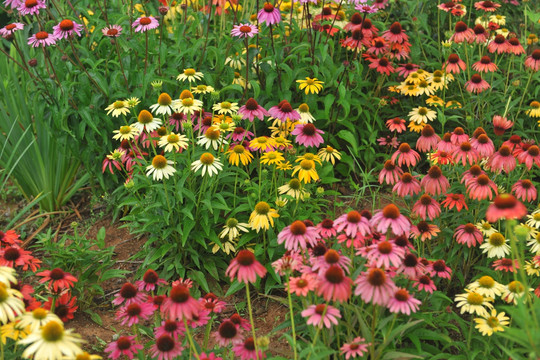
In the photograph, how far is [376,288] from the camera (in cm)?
199

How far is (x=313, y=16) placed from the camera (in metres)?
4.30

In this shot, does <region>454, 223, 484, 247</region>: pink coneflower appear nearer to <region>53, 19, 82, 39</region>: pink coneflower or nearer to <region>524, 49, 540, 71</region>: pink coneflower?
<region>524, 49, 540, 71</region>: pink coneflower

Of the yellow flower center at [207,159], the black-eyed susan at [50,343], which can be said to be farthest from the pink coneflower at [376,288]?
the yellow flower center at [207,159]

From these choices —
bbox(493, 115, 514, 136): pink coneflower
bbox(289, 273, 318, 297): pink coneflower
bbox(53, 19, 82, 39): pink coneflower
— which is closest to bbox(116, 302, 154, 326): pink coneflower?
bbox(289, 273, 318, 297): pink coneflower

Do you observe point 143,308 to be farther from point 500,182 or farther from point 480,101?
point 480,101

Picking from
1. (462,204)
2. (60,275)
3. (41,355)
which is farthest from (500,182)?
(41,355)

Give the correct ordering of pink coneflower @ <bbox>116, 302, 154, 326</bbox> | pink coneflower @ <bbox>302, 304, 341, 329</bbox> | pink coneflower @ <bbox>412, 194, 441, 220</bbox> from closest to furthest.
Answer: pink coneflower @ <bbox>302, 304, 341, 329</bbox>, pink coneflower @ <bbox>116, 302, 154, 326</bbox>, pink coneflower @ <bbox>412, 194, 441, 220</bbox>

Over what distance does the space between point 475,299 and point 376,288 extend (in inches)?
23.4

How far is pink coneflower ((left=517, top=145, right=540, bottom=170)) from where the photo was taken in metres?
2.92

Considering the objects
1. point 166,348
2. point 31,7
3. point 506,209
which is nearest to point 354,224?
point 506,209

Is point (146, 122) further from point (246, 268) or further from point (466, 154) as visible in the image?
point (466, 154)

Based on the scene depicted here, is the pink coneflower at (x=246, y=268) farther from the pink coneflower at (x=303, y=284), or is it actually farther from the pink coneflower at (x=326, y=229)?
the pink coneflower at (x=326, y=229)

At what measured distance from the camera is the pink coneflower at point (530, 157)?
115 inches

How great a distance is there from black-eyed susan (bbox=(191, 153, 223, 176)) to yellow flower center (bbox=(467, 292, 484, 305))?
48.3 inches
